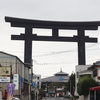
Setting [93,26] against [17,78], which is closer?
[17,78]

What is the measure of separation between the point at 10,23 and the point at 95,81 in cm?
2420

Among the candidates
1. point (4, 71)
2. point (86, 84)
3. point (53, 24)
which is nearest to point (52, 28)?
point (53, 24)

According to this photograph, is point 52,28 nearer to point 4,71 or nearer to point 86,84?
point 86,84

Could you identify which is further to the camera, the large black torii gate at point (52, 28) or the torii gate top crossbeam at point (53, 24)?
the large black torii gate at point (52, 28)

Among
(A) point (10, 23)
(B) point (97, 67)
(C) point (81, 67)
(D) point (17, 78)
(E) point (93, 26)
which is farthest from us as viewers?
(C) point (81, 67)

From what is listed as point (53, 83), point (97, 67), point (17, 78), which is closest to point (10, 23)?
point (17, 78)

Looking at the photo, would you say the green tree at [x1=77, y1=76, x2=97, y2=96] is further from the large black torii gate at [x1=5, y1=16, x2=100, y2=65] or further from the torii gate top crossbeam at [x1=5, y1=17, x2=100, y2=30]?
the torii gate top crossbeam at [x1=5, y1=17, x2=100, y2=30]

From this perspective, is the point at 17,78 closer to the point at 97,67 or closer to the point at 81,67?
the point at 97,67

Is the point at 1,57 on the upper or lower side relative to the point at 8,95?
upper

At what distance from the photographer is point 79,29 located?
66.8 meters

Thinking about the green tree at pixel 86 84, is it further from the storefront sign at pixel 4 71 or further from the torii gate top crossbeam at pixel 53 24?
the storefront sign at pixel 4 71

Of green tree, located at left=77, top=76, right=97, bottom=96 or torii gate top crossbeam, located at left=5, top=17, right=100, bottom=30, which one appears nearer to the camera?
green tree, located at left=77, top=76, right=97, bottom=96

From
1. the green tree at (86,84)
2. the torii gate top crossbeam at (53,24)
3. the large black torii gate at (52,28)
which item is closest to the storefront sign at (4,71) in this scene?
the large black torii gate at (52,28)

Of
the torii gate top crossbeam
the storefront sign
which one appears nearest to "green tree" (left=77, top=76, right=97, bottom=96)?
the torii gate top crossbeam
